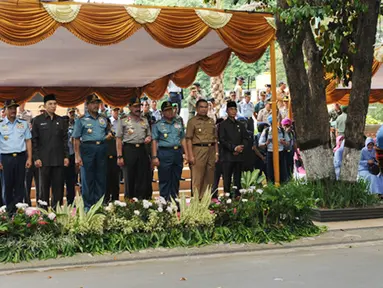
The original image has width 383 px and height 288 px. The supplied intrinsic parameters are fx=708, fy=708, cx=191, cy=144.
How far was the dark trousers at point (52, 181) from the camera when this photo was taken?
10.7 meters

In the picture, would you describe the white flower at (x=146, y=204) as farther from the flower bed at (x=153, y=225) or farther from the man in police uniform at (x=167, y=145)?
the man in police uniform at (x=167, y=145)

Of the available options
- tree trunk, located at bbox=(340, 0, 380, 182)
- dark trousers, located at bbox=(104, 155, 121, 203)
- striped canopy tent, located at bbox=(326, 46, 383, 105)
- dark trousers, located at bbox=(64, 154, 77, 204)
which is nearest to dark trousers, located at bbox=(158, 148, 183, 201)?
dark trousers, located at bbox=(104, 155, 121, 203)

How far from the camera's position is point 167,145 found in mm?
11188

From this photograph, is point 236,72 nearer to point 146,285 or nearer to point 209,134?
point 209,134

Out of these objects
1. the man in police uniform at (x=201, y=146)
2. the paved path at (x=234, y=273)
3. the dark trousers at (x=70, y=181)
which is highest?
the man in police uniform at (x=201, y=146)

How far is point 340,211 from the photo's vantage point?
10477 millimetres

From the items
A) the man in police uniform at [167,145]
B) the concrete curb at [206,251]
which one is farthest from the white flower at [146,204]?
the man in police uniform at [167,145]

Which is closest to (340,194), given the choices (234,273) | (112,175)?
(234,273)

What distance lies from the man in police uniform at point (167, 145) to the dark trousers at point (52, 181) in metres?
1.52

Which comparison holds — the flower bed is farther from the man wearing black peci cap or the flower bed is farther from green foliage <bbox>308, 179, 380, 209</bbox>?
the man wearing black peci cap

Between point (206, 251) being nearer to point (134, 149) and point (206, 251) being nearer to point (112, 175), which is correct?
point (134, 149)

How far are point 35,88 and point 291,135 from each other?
6232 millimetres

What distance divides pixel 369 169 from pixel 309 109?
3.33 m

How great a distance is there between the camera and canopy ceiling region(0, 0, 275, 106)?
9.45 meters
